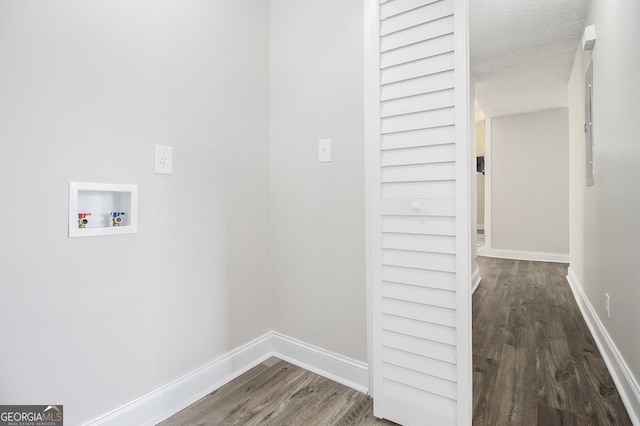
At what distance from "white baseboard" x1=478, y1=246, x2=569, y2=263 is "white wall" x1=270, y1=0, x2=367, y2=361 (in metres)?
4.99

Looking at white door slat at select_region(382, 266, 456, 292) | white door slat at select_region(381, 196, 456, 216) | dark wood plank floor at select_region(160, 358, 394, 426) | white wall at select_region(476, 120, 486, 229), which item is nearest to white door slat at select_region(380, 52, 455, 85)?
white door slat at select_region(381, 196, 456, 216)

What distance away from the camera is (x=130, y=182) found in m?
1.35

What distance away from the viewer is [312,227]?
186 cm

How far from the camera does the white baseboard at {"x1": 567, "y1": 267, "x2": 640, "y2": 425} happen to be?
1.42m

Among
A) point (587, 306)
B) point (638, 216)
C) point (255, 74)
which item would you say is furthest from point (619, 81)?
point (255, 74)

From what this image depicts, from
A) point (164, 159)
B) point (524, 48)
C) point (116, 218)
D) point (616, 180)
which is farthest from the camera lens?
point (524, 48)

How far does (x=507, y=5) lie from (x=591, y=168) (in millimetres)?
1482

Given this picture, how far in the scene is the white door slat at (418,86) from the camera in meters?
1.29

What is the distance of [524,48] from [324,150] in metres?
2.84

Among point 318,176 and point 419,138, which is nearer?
point 419,138

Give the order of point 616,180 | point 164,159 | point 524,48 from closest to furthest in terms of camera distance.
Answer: point 164,159 < point 616,180 < point 524,48

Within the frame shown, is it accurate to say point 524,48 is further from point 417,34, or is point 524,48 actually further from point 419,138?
point 419,138

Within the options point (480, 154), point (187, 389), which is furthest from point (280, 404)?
point (480, 154)

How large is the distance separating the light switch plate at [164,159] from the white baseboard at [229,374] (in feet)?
3.33
